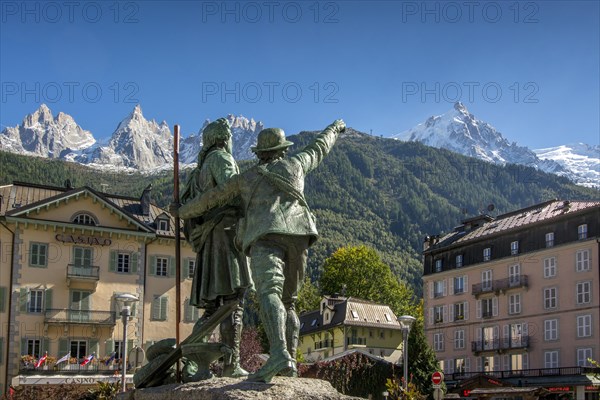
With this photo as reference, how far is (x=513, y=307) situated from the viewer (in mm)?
63156

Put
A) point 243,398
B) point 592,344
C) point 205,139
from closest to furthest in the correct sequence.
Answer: point 243,398
point 205,139
point 592,344

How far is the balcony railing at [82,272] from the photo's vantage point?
48.5 meters

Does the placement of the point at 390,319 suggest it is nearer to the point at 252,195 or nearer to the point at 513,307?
the point at 513,307

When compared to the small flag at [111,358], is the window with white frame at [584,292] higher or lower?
higher

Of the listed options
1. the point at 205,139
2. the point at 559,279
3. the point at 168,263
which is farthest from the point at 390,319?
the point at 205,139

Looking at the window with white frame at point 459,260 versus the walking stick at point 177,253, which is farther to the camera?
the window with white frame at point 459,260

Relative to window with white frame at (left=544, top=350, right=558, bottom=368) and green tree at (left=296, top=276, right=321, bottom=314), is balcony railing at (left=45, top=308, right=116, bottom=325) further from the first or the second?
green tree at (left=296, top=276, right=321, bottom=314)

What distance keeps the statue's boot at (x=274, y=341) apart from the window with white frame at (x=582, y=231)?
173ft

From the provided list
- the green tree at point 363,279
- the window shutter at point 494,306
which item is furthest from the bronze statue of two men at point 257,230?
the green tree at point 363,279

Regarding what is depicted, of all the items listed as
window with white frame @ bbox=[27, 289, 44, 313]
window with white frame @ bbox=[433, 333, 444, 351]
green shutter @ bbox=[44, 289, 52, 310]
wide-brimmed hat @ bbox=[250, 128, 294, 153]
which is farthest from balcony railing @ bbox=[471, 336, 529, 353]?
wide-brimmed hat @ bbox=[250, 128, 294, 153]

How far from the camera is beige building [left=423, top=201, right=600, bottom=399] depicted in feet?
186

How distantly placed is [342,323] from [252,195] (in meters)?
64.6

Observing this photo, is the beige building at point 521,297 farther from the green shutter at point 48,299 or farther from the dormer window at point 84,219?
the green shutter at point 48,299

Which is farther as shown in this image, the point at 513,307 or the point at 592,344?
the point at 513,307
